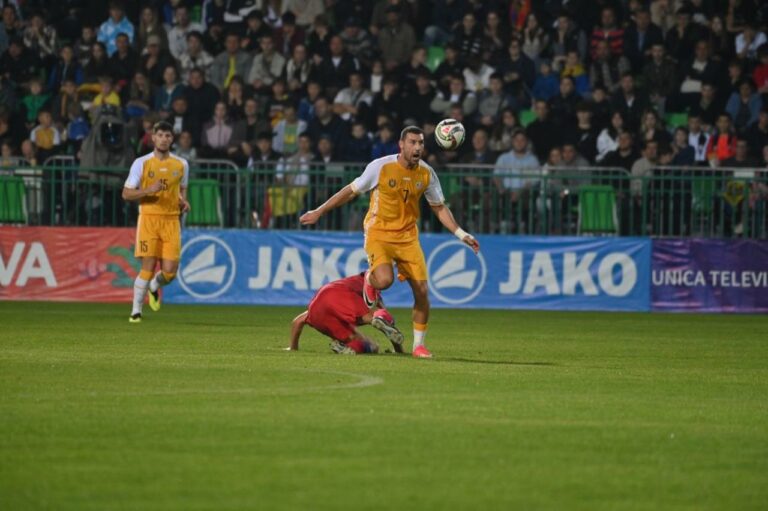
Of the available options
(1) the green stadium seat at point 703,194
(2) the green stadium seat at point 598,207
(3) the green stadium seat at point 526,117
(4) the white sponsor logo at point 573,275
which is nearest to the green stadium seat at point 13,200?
(4) the white sponsor logo at point 573,275

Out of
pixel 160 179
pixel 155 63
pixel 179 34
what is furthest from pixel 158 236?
pixel 179 34

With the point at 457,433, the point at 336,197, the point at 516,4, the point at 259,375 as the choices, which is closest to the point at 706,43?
the point at 516,4

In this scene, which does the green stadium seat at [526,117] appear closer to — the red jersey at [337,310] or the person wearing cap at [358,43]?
the person wearing cap at [358,43]

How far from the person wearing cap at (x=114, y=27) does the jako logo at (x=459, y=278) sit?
9517mm

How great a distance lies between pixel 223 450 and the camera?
8.58m

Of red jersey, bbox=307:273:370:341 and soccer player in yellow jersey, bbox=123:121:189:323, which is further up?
soccer player in yellow jersey, bbox=123:121:189:323

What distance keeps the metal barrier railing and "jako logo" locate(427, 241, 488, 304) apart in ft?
1.98

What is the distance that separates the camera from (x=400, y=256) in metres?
15.3

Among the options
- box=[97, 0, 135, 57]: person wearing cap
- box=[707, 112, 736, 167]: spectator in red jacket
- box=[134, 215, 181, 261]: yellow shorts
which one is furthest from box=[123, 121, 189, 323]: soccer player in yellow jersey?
box=[97, 0, 135, 57]: person wearing cap

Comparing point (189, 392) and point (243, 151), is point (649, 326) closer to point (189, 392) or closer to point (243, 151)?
point (243, 151)

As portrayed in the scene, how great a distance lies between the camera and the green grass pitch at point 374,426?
747cm

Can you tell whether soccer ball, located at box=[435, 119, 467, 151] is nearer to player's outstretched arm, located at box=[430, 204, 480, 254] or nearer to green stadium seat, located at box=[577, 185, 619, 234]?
player's outstretched arm, located at box=[430, 204, 480, 254]

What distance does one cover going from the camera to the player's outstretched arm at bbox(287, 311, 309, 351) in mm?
15219

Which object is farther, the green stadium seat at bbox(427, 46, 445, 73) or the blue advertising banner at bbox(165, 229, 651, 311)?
the green stadium seat at bbox(427, 46, 445, 73)
